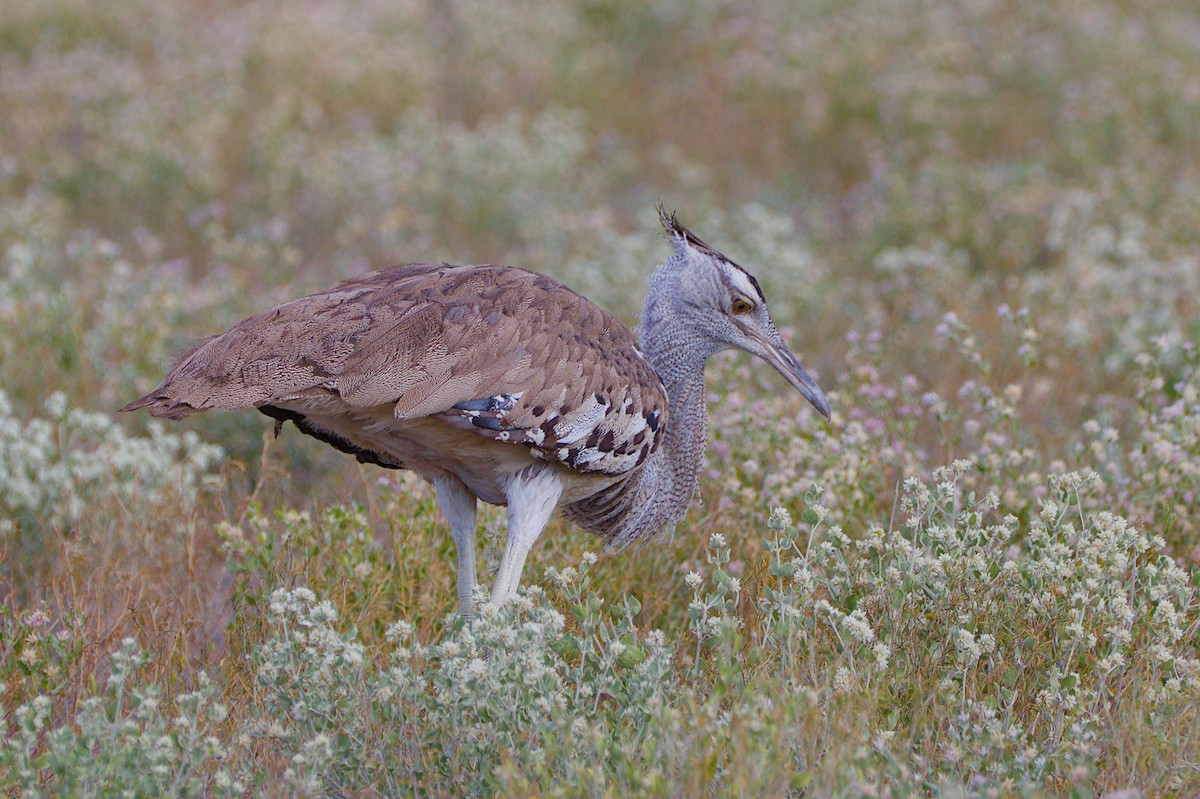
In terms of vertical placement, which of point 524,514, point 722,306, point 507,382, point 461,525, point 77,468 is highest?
point 722,306

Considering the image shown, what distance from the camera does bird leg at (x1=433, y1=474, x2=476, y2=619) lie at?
4.03 metres

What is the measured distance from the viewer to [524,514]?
3.81m

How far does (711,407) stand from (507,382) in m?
1.61

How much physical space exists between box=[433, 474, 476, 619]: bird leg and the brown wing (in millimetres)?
419

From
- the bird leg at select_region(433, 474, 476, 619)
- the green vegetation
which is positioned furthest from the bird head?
the bird leg at select_region(433, 474, 476, 619)

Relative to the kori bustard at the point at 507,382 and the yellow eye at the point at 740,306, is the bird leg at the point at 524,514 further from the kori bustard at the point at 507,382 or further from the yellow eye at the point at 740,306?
the yellow eye at the point at 740,306

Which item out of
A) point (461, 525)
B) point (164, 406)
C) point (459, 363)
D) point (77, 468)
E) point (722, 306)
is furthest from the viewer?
point (77, 468)

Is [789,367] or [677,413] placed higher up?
[789,367]

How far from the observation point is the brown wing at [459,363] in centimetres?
345

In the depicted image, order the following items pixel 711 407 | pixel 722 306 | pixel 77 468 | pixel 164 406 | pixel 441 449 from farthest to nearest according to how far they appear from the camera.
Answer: pixel 711 407 → pixel 77 468 → pixel 722 306 → pixel 441 449 → pixel 164 406

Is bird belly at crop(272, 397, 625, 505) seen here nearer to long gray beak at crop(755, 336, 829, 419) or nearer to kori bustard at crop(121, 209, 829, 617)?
kori bustard at crop(121, 209, 829, 617)

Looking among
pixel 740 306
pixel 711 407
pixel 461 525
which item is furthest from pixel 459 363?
pixel 711 407

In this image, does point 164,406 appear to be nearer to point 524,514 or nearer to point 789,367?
point 524,514

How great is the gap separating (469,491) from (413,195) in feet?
15.6
